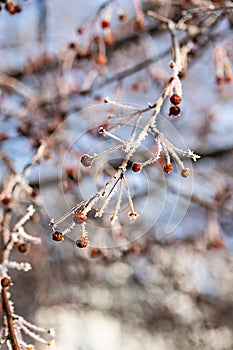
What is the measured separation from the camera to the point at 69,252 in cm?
538

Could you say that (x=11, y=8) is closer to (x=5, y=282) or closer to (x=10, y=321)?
(x=5, y=282)

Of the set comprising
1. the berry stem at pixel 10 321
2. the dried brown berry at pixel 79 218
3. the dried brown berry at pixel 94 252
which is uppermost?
the dried brown berry at pixel 94 252

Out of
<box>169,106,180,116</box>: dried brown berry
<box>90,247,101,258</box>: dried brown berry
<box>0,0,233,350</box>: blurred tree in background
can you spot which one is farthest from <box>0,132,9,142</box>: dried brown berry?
<box>169,106,180,116</box>: dried brown berry

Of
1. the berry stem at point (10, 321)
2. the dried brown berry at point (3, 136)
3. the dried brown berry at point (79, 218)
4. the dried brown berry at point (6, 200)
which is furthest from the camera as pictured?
the dried brown berry at point (3, 136)

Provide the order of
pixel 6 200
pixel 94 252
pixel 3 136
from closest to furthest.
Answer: pixel 6 200 < pixel 94 252 < pixel 3 136

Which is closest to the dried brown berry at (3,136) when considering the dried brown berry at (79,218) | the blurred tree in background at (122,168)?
the blurred tree in background at (122,168)

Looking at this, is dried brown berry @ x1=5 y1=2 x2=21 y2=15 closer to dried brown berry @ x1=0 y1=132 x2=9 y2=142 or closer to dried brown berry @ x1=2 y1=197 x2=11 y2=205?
dried brown berry @ x1=2 y1=197 x2=11 y2=205

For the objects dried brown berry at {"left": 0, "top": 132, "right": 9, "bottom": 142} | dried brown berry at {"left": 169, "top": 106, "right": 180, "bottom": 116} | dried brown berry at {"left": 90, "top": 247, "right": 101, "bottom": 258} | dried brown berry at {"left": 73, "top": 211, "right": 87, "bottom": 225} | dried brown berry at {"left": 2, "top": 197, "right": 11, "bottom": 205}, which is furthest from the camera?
dried brown berry at {"left": 0, "top": 132, "right": 9, "bottom": 142}

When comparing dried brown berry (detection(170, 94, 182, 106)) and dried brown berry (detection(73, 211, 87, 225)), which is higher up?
dried brown berry (detection(170, 94, 182, 106))

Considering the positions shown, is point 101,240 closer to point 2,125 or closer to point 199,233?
point 2,125

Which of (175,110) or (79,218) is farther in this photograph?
(175,110)

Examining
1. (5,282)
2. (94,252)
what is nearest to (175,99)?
(5,282)

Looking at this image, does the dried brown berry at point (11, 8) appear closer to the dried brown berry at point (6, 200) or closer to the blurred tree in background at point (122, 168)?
the blurred tree in background at point (122, 168)

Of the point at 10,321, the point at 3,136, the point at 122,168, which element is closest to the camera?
the point at 122,168
